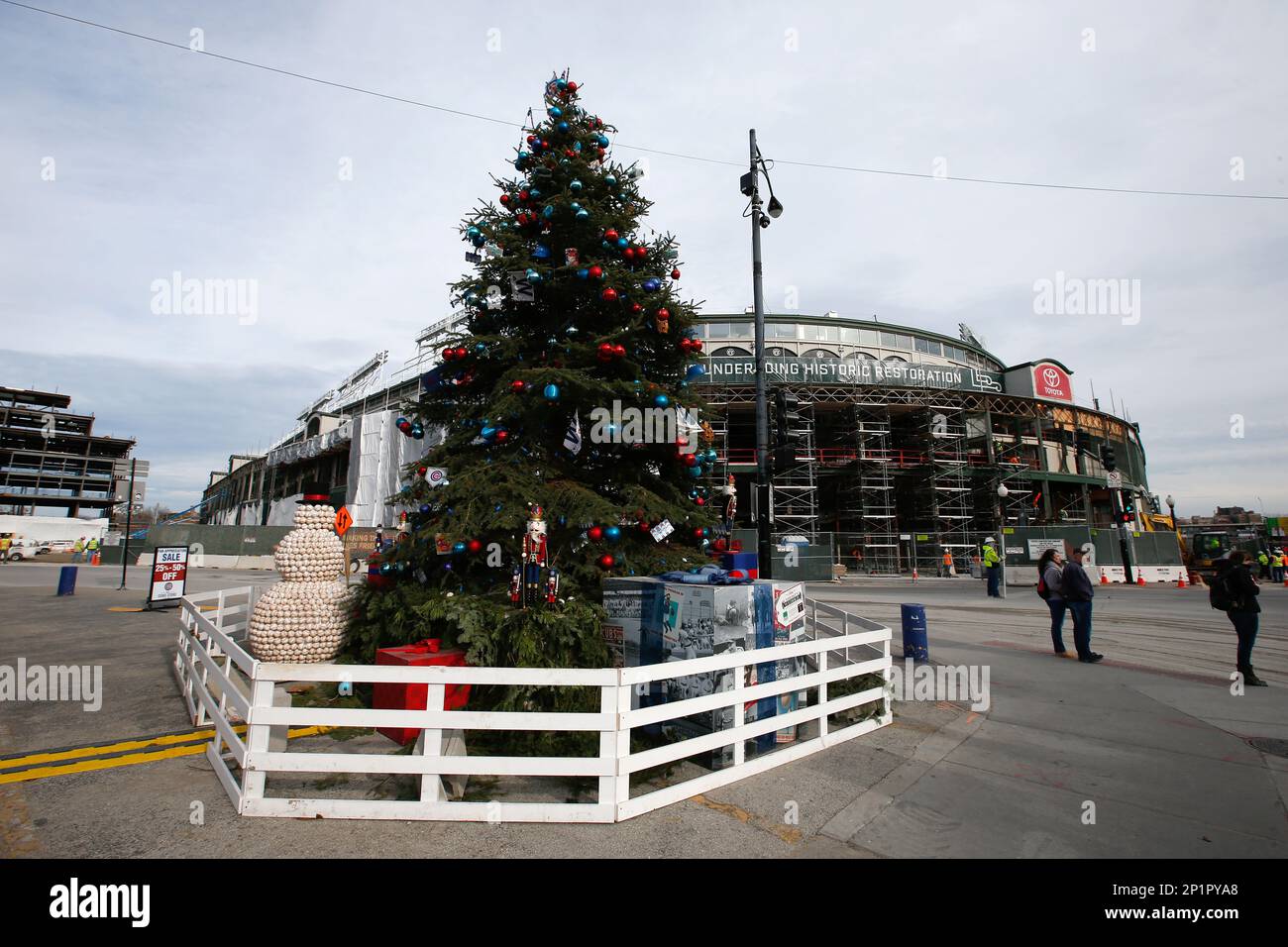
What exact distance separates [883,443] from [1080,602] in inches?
1176

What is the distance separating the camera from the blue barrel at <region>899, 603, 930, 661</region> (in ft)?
29.3

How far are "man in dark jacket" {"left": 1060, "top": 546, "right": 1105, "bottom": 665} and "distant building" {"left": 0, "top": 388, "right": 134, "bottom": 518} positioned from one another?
11715 centimetres

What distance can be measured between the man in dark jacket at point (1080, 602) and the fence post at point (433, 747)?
9188mm

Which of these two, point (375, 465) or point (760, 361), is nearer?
point (760, 361)

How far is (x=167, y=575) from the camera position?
1565 centimetres

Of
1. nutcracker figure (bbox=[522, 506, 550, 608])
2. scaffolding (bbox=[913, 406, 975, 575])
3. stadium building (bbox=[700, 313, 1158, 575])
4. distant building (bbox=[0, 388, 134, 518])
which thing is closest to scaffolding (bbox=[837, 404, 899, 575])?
stadium building (bbox=[700, 313, 1158, 575])

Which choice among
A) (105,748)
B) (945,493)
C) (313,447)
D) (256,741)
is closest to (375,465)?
(313,447)

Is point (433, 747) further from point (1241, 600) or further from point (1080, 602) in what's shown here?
point (1241, 600)

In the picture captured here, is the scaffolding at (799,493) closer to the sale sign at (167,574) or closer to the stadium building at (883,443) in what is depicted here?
the stadium building at (883,443)

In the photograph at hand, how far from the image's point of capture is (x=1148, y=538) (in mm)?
30453

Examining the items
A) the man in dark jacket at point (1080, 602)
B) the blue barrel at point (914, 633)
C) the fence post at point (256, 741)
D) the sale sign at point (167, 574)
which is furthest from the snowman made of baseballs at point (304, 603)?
the sale sign at point (167, 574)

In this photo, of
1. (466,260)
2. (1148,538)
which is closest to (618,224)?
(466,260)
